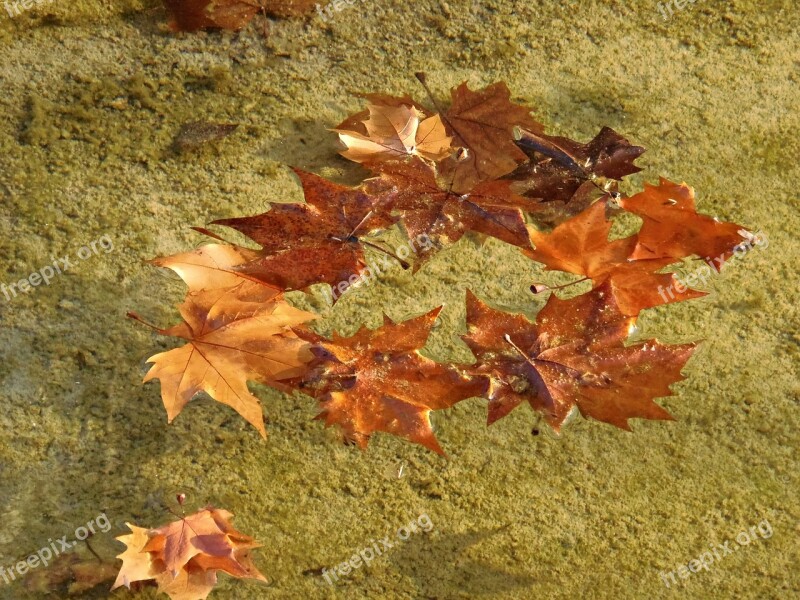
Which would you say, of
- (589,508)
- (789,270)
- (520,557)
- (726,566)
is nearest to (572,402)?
(589,508)

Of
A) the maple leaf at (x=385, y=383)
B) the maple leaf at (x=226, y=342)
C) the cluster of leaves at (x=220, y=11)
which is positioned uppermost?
the cluster of leaves at (x=220, y=11)

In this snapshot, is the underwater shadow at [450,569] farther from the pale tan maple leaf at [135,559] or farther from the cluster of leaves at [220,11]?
the cluster of leaves at [220,11]

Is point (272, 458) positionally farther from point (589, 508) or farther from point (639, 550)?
point (639, 550)

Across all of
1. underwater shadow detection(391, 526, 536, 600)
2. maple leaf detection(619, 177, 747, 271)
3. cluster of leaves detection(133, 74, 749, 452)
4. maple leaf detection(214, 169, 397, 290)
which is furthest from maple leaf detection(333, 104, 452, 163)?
underwater shadow detection(391, 526, 536, 600)

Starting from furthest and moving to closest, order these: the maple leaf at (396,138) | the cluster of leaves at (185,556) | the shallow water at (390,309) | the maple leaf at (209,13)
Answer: the maple leaf at (209,13) → the maple leaf at (396,138) → the shallow water at (390,309) → the cluster of leaves at (185,556)

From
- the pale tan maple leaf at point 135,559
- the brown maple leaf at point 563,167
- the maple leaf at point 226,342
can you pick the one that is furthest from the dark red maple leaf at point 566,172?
the pale tan maple leaf at point 135,559

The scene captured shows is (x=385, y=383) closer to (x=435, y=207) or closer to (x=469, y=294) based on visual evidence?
(x=469, y=294)
